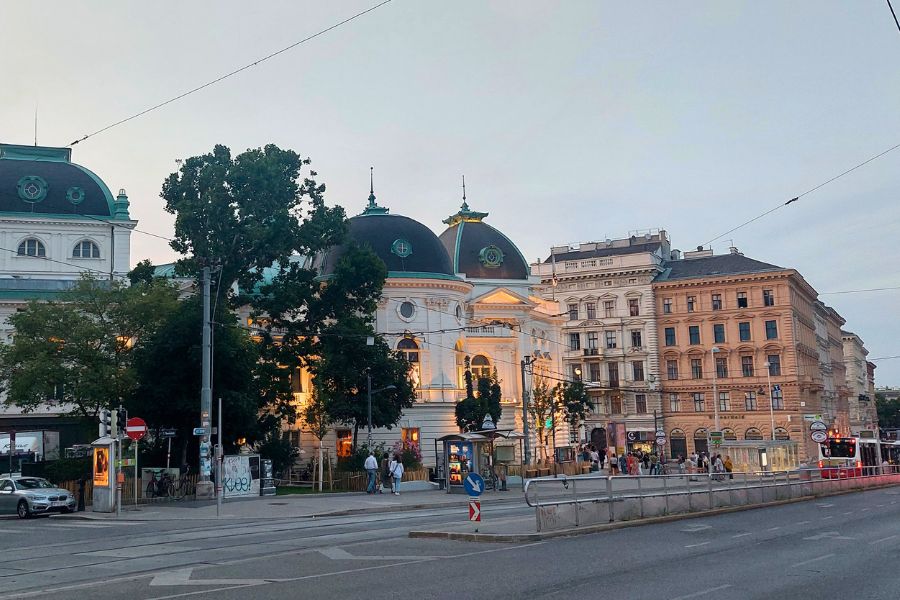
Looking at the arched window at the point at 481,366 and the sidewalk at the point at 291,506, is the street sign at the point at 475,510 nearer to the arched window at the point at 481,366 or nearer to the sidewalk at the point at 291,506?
the sidewalk at the point at 291,506

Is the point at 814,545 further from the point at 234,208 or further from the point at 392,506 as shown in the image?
the point at 234,208

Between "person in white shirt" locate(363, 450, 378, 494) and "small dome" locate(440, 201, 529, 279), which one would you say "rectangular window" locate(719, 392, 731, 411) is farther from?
"person in white shirt" locate(363, 450, 378, 494)

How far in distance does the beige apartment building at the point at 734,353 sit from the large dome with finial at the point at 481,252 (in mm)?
16880

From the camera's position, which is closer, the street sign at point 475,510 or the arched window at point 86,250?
the street sign at point 475,510

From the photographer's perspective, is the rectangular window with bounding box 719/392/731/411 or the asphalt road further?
the rectangular window with bounding box 719/392/731/411

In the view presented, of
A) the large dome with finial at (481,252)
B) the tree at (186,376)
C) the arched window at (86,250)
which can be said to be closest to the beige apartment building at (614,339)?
the large dome with finial at (481,252)

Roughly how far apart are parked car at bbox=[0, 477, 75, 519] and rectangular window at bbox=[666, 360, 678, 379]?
210ft

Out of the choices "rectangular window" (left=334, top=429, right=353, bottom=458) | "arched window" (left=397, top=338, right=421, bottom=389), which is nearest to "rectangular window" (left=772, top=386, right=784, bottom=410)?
"arched window" (left=397, top=338, right=421, bottom=389)

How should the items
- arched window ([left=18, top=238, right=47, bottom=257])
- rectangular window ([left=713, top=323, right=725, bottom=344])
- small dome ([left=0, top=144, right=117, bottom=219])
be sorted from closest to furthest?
arched window ([left=18, top=238, right=47, bottom=257]), small dome ([left=0, top=144, right=117, bottom=219]), rectangular window ([left=713, top=323, right=725, bottom=344])

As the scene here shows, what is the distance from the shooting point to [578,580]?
1318 cm

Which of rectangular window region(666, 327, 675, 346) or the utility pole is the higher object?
rectangular window region(666, 327, 675, 346)

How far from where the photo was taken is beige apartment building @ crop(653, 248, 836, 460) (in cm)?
8081

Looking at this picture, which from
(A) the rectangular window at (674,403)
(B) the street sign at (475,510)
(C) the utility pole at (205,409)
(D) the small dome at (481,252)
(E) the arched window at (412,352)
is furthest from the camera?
(A) the rectangular window at (674,403)

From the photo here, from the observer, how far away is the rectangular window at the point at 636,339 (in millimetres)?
86562
